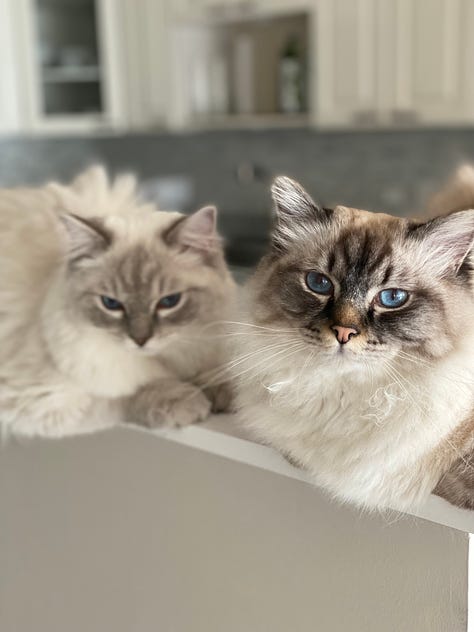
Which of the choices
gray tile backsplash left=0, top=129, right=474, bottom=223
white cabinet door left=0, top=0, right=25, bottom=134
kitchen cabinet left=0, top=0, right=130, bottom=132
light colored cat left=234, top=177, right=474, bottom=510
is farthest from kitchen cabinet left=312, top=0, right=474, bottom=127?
light colored cat left=234, top=177, right=474, bottom=510

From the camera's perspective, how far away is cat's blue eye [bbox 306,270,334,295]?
0.93 meters

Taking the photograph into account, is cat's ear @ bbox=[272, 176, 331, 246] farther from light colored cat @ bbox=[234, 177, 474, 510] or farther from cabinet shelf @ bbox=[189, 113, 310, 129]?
cabinet shelf @ bbox=[189, 113, 310, 129]

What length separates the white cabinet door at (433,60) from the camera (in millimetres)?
3004

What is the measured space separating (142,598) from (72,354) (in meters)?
0.42

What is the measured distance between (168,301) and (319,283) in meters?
0.38

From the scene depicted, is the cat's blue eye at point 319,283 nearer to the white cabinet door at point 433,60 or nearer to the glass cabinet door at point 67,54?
the white cabinet door at point 433,60

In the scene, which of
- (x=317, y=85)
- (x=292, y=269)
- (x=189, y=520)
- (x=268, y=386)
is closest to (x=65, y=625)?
(x=189, y=520)

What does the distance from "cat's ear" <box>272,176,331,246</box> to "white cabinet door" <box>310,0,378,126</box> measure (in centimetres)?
253

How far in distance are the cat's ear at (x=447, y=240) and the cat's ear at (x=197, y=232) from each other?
38 centimetres

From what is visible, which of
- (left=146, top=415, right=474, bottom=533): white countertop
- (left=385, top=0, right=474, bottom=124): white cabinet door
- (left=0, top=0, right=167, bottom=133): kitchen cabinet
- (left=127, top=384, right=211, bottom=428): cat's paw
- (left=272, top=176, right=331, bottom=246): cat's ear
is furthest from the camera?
(left=0, top=0, right=167, bottom=133): kitchen cabinet

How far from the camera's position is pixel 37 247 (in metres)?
1.44

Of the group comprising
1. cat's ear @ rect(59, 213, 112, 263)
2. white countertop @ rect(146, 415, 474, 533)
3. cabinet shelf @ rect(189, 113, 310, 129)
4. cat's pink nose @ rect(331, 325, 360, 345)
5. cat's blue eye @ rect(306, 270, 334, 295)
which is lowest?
white countertop @ rect(146, 415, 474, 533)

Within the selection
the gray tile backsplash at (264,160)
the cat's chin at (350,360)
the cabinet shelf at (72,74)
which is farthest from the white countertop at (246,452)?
the cabinet shelf at (72,74)

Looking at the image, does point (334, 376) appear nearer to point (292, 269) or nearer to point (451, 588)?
point (292, 269)
